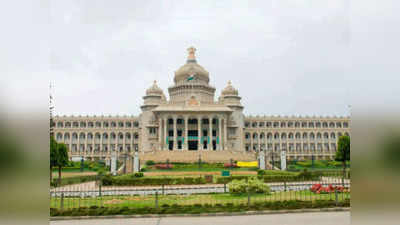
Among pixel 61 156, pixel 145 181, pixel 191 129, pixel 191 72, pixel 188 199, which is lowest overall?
pixel 145 181

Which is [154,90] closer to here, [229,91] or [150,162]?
[229,91]

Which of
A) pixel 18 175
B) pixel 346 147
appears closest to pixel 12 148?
pixel 18 175

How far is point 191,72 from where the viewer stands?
6569 centimetres

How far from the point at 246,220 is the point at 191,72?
5619cm

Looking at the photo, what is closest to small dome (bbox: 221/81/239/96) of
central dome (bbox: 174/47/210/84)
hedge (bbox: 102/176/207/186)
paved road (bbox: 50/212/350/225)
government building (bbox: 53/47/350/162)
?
government building (bbox: 53/47/350/162)

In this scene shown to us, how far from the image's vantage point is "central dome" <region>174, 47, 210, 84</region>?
6564 cm

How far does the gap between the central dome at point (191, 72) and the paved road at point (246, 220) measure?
2093 inches

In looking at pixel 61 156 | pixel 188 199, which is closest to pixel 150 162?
pixel 61 156

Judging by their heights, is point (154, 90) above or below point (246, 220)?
above

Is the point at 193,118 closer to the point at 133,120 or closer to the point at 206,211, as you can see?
the point at 133,120

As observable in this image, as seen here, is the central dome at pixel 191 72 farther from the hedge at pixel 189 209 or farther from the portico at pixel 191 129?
the hedge at pixel 189 209

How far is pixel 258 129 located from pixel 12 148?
2642 inches

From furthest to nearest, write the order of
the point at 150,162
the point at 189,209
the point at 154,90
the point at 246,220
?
the point at 154,90 → the point at 150,162 → the point at 189,209 → the point at 246,220

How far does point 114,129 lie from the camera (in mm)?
66438
